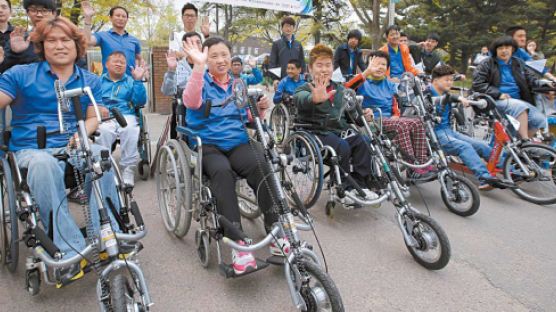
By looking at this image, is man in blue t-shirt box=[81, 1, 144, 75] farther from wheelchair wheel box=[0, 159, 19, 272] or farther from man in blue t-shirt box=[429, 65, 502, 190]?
man in blue t-shirt box=[429, 65, 502, 190]

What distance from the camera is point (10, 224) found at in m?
2.20

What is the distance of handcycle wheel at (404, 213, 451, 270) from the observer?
2400 millimetres

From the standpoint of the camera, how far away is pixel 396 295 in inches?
88.7

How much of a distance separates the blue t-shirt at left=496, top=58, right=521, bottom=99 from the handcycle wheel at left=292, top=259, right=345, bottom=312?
13.7ft

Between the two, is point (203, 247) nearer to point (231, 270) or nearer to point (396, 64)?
point (231, 270)

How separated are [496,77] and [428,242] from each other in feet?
10.5

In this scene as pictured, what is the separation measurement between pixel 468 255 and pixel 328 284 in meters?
1.58

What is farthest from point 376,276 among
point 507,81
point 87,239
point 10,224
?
point 507,81

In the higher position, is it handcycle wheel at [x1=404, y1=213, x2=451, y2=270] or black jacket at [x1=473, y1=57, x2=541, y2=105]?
black jacket at [x1=473, y1=57, x2=541, y2=105]

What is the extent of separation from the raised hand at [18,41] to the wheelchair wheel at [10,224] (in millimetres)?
1608

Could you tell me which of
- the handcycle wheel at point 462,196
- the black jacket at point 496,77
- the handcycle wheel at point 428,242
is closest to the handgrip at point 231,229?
the handcycle wheel at point 428,242

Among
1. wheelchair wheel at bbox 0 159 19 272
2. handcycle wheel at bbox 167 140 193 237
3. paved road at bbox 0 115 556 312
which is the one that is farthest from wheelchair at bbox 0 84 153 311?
handcycle wheel at bbox 167 140 193 237

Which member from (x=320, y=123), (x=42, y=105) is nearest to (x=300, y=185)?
(x=320, y=123)

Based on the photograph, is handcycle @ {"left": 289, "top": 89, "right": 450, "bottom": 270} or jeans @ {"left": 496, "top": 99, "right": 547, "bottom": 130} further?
jeans @ {"left": 496, "top": 99, "right": 547, "bottom": 130}
